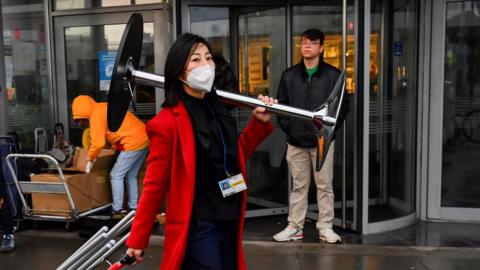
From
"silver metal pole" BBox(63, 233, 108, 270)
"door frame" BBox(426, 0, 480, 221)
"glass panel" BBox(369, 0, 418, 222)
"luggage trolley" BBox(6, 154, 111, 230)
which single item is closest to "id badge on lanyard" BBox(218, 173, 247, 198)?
"silver metal pole" BBox(63, 233, 108, 270)

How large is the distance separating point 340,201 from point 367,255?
3.26 ft

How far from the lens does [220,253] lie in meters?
2.71

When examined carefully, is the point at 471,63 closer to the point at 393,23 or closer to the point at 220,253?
the point at 393,23

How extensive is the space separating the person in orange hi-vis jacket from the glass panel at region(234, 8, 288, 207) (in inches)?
44.6

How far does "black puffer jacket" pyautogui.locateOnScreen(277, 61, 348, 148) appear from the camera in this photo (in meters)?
5.02

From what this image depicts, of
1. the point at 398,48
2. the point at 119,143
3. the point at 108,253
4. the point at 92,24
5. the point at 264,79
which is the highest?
the point at 92,24

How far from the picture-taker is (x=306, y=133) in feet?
16.6

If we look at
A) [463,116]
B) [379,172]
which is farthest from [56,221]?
[463,116]

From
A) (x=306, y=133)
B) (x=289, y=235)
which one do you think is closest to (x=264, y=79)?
(x=306, y=133)

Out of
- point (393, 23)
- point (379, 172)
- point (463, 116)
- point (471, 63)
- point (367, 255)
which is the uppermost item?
point (393, 23)

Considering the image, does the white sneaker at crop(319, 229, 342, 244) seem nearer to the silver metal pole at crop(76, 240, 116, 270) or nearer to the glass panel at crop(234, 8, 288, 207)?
the glass panel at crop(234, 8, 288, 207)

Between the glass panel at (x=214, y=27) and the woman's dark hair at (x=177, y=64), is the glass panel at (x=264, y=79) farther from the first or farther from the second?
the woman's dark hair at (x=177, y=64)

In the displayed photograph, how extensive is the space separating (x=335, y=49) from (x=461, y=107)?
4.73 feet

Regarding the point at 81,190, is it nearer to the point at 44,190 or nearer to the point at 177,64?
the point at 44,190
